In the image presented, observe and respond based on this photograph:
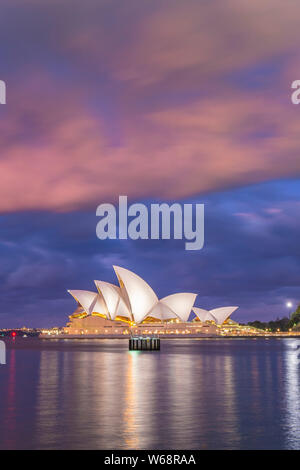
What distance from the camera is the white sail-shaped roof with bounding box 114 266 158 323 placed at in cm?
14088

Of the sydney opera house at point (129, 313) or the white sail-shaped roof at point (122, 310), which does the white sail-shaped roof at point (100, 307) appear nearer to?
the sydney opera house at point (129, 313)

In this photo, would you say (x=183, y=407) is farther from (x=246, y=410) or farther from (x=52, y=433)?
(x=52, y=433)

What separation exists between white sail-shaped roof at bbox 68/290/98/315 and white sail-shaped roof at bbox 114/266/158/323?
1617cm

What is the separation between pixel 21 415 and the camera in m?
29.1

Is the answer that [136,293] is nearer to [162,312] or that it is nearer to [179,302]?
[162,312]

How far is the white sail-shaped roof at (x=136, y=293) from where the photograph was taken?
140875mm

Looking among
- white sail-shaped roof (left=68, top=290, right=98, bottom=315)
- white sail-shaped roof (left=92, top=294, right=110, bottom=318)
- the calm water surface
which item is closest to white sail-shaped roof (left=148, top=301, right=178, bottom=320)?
white sail-shaped roof (left=92, top=294, right=110, bottom=318)

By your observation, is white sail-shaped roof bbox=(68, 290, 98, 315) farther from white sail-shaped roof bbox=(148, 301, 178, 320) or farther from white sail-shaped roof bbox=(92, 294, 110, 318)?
white sail-shaped roof bbox=(148, 301, 178, 320)

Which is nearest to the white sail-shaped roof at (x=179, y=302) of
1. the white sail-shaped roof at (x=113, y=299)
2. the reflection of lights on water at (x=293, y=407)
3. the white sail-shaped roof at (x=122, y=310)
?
the white sail-shaped roof at (x=122, y=310)

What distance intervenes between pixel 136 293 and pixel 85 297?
28.0 m

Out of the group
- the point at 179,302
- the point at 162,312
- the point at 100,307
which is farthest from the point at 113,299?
the point at 179,302

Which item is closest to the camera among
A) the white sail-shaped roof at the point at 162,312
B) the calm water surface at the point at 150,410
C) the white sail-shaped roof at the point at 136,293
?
A: the calm water surface at the point at 150,410

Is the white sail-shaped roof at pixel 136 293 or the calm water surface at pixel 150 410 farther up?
the white sail-shaped roof at pixel 136 293
